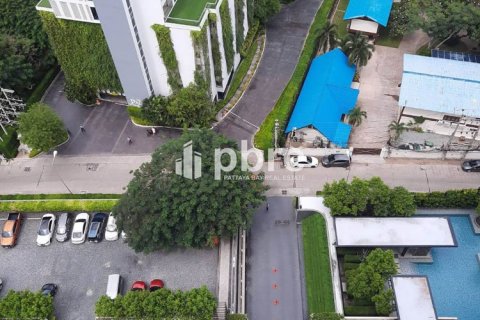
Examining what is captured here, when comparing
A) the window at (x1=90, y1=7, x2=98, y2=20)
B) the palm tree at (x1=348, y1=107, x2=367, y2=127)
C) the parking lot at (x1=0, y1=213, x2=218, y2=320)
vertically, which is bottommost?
the parking lot at (x1=0, y1=213, x2=218, y2=320)

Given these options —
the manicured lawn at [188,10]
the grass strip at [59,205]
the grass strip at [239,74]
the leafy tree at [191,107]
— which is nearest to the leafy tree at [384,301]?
the leafy tree at [191,107]

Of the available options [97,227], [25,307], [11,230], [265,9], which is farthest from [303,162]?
[11,230]

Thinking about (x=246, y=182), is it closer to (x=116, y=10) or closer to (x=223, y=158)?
(x=223, y=158)

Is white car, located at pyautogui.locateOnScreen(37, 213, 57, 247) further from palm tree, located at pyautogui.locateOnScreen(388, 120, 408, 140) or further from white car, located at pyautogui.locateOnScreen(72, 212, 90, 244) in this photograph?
palm tree, located at pyautogui.locateOnScreen(388, 120, 408, 140)

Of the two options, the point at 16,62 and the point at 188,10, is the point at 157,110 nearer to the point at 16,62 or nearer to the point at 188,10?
the point at 188,10

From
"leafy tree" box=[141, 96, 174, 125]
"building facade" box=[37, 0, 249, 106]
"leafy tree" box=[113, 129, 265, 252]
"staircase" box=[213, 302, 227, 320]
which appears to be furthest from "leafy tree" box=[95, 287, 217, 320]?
"building facade" box=[37, 0, 249, 106]

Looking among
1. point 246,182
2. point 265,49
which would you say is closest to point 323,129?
point 246,182
